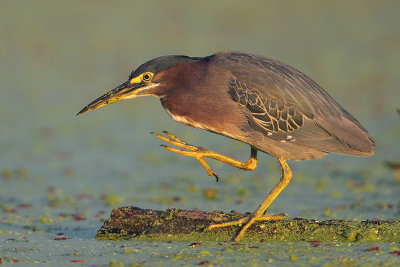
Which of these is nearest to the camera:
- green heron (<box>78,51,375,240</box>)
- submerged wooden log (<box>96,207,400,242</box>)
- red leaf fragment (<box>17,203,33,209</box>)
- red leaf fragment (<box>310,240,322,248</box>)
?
red leaf fragment (<box>310,240,322,248</box>)

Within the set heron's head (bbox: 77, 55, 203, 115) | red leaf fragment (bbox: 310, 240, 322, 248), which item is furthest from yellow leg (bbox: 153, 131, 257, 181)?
red leaf fragment (bbox: 310, 240, 322, 248)

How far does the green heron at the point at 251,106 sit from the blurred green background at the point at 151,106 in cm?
146

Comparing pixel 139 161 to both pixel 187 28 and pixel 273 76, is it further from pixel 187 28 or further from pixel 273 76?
pixel 187 28

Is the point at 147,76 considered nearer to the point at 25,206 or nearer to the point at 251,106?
the point at 251,106

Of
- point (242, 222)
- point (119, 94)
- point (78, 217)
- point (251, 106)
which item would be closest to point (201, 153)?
point (251, 106)

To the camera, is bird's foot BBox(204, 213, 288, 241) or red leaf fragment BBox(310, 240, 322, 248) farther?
bird's foot BBox(204, 213, 288, 241)

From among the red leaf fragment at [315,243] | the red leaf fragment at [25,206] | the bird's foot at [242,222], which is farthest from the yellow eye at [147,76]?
the red leaf fragment at [25,206]

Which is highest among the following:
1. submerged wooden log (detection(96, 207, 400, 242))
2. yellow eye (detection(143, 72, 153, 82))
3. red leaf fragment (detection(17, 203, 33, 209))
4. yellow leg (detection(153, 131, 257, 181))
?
yellow eye (detection(143, 72, 153, 82))

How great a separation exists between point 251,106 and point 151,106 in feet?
24.9

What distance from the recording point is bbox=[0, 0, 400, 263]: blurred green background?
8.30 meters

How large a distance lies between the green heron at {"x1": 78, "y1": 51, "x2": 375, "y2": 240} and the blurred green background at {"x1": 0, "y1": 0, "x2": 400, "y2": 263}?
146 centimetres

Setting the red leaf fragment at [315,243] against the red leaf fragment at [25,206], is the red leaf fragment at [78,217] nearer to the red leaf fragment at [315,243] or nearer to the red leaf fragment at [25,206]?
the red leaf fragment at [25,206]

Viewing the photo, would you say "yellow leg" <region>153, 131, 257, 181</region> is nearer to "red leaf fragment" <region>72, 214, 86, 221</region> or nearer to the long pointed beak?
the long pointed beak

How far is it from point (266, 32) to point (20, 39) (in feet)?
19.4
